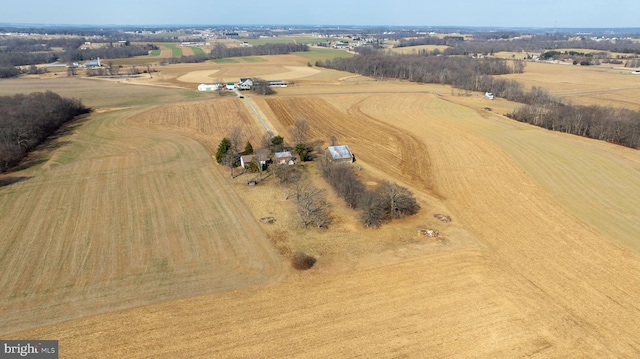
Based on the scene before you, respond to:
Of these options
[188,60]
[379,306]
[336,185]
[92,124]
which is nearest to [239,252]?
[379,306]

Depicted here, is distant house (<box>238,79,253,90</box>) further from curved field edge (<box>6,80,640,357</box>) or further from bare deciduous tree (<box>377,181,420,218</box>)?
curved field edge (<box>6,80,640,357</box>)

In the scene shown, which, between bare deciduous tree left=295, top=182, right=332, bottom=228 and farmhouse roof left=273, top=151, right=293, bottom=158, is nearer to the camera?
bare deciduous tree left=295, top=182, right=332, bottom=228

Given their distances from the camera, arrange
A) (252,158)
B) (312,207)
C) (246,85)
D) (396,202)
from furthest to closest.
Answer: (246,85)
(252,158)
(312,207)
(396,202)

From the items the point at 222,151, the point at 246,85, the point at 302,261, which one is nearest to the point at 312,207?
the point at 302,261

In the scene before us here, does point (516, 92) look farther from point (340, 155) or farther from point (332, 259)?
point (332, 259)

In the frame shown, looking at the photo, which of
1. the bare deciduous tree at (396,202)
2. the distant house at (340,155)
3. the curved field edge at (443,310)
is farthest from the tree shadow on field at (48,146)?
the bare deciduous tree at (396,202)

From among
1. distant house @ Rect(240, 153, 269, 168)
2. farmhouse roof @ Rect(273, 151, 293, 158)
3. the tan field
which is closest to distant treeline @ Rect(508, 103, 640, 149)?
the tan field

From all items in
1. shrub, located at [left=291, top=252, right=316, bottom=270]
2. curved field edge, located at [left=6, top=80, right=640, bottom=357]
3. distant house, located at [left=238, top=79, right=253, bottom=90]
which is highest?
distant house, located at [left=238, top=79, right=253, bottom=90]

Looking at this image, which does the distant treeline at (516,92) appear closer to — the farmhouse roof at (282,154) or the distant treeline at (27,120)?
the farmhouse roof at (282,154)
